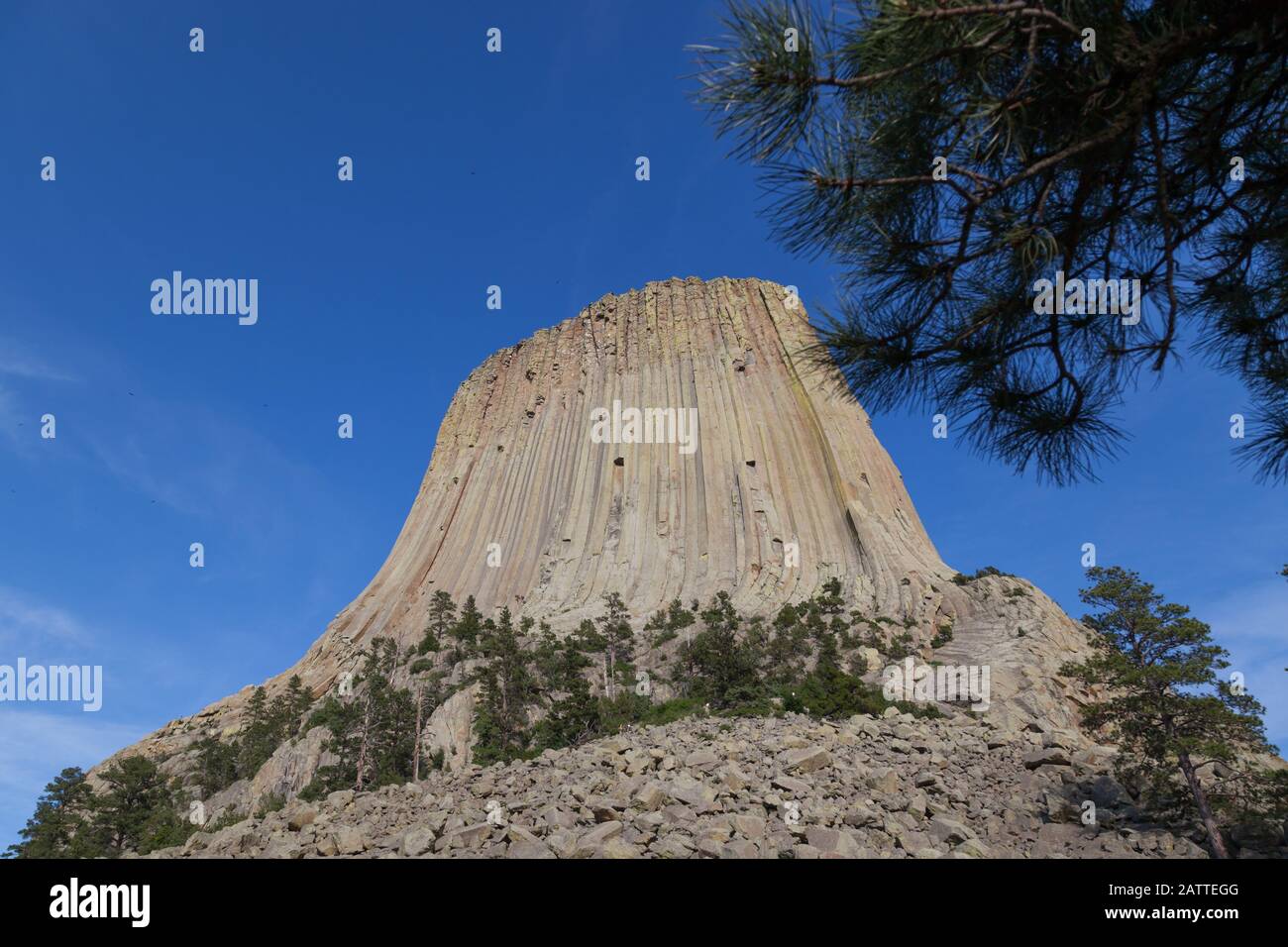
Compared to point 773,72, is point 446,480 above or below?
above

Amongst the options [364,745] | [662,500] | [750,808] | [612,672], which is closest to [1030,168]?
[750,808]

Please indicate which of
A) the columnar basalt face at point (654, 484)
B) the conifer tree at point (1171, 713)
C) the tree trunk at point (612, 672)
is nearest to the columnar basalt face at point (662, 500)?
the columnar basalt face at point (654, 484)

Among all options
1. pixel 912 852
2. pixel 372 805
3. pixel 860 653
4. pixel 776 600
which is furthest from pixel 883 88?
pixel 776 600

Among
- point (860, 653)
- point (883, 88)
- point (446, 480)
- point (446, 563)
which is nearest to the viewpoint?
point (883, 88)
